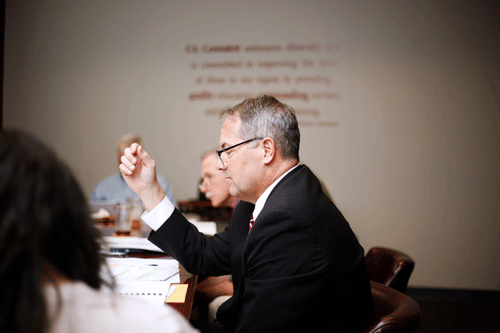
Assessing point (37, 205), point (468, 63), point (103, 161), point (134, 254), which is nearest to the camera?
point (37, 205)

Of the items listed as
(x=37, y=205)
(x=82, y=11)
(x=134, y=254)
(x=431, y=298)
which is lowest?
(x=431, y=298)

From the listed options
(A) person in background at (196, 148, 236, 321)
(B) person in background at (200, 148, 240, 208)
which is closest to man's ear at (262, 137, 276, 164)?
(A) person in background at (196, 148, 236, 321)

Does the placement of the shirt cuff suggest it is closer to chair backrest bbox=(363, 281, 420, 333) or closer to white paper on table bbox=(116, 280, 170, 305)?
white paper on table bbox=(116, 280, 170, 305)

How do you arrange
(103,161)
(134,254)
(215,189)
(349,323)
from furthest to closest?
(103,161)
(215,189)
(134,254)
(349,323)

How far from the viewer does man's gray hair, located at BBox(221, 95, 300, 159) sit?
4.22ft

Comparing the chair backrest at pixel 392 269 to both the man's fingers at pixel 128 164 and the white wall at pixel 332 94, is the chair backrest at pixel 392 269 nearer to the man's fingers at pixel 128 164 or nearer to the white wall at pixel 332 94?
the man's fingers at pixel 128 164

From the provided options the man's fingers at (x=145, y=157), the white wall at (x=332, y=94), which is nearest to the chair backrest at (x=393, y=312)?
the man's fingers at (x=145, y=157)

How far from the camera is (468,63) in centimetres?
377

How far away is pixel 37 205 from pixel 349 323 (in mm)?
946

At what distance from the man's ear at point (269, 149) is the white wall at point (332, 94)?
2.69 m

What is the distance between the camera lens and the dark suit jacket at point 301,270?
3.38 feet


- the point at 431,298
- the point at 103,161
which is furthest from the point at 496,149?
the point at 103,161

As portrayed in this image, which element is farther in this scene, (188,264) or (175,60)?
(175,60)

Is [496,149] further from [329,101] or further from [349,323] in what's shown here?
[349,323]
